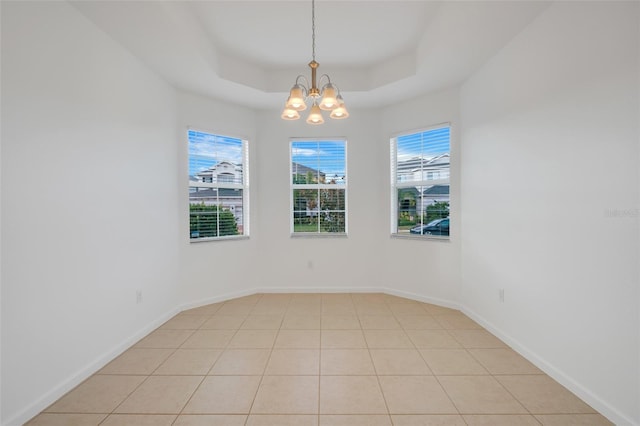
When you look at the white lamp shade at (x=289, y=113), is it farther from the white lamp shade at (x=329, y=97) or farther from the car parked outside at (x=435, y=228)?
the car parked outside at (x=435, y=228)

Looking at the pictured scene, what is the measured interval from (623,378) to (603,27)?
2.08 meters

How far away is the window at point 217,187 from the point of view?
392cm

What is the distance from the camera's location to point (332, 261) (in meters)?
4.49

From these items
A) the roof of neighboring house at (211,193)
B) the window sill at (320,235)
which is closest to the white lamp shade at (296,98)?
the roof of neighboring house at (211,193)

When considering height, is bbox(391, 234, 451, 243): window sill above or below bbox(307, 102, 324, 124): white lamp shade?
below

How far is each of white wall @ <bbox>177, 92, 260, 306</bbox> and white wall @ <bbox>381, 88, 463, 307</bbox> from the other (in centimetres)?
193

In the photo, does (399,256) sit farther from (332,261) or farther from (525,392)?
(525,392)

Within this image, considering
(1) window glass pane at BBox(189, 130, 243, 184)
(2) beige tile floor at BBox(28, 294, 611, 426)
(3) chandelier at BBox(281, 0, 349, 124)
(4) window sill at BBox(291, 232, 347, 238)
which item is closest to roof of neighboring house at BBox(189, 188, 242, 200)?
(1) window glass pane at BBox(189, 130, 243, 184)

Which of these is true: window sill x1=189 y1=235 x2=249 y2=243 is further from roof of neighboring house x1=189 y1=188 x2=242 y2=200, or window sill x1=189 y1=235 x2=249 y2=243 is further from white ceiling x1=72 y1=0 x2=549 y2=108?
white ceiling x1=72 y1=0 x2=549 y2=108

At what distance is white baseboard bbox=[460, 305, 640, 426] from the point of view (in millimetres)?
1776

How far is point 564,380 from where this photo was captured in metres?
2.14

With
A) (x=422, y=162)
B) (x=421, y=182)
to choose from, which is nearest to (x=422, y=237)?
(x=421, y=182)

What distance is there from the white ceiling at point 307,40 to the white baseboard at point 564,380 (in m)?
2.65

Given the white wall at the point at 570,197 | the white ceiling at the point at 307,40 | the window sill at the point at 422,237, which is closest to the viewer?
the white wall at the point at 570,197
